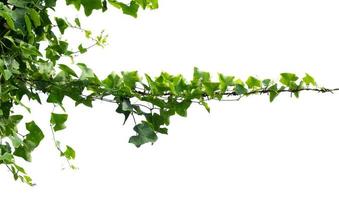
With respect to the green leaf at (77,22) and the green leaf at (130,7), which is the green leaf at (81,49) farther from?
the green leaf at (130,7)

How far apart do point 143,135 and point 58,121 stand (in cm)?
46

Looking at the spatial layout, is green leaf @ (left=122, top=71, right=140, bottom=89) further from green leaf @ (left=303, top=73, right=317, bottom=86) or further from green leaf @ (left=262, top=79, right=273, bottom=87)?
green leaf @ (left=303, top=73, right=317, bottom=86)

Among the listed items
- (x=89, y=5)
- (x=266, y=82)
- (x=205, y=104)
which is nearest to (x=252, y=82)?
(x=266, y=82)

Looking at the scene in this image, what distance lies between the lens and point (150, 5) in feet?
8.80

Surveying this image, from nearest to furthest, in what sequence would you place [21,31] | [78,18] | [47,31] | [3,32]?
[21,31]
[3,32]
[47,31]
[78,18]

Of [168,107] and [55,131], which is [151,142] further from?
[55,131]

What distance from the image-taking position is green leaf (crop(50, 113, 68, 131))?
2.38 meters

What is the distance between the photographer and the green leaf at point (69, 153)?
2.63m

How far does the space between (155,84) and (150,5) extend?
647 millimetres

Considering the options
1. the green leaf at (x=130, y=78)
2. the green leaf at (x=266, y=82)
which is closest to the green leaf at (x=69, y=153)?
the green leaf at (x=130, y=78)

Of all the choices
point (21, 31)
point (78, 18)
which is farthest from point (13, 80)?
point (78, 18)

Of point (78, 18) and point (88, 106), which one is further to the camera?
point (78, 18)

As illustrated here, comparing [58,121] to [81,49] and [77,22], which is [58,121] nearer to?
[81,49]

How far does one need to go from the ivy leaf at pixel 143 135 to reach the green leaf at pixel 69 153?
0.56 metres
